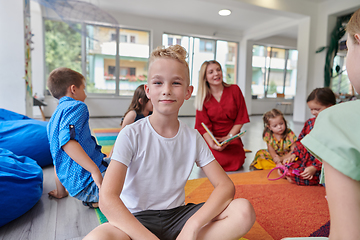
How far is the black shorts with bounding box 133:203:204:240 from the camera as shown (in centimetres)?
86

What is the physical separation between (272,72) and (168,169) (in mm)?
9436

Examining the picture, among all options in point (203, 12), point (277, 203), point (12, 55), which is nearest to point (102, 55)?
point (203, 12)

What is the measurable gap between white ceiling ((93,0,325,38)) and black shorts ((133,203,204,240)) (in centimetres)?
512

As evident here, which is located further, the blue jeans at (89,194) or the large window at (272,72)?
the large window at (272,72)

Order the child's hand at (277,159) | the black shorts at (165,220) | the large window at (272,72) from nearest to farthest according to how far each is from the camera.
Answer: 1. the black shorts at (165,220)
2. the child's hand at (277,159)
3. the large window at (272,72)

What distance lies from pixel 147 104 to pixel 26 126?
3.63 ft

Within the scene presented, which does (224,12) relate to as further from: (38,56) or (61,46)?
(38,56)

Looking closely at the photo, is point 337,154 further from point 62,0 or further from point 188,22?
point 188,22

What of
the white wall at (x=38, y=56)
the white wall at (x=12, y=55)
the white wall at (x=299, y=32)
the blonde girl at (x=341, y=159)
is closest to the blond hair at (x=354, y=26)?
the blonde girl at (x=341, y=159)

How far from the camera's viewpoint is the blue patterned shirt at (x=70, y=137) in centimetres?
132

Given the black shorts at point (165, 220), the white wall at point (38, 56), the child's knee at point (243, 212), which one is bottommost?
the black shorts at point (165, 220)

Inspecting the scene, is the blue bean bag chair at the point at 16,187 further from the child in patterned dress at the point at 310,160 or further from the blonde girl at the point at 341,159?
the child in patterned dress at the point at 310,160

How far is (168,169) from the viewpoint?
0.91 metres

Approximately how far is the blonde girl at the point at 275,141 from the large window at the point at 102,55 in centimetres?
506
